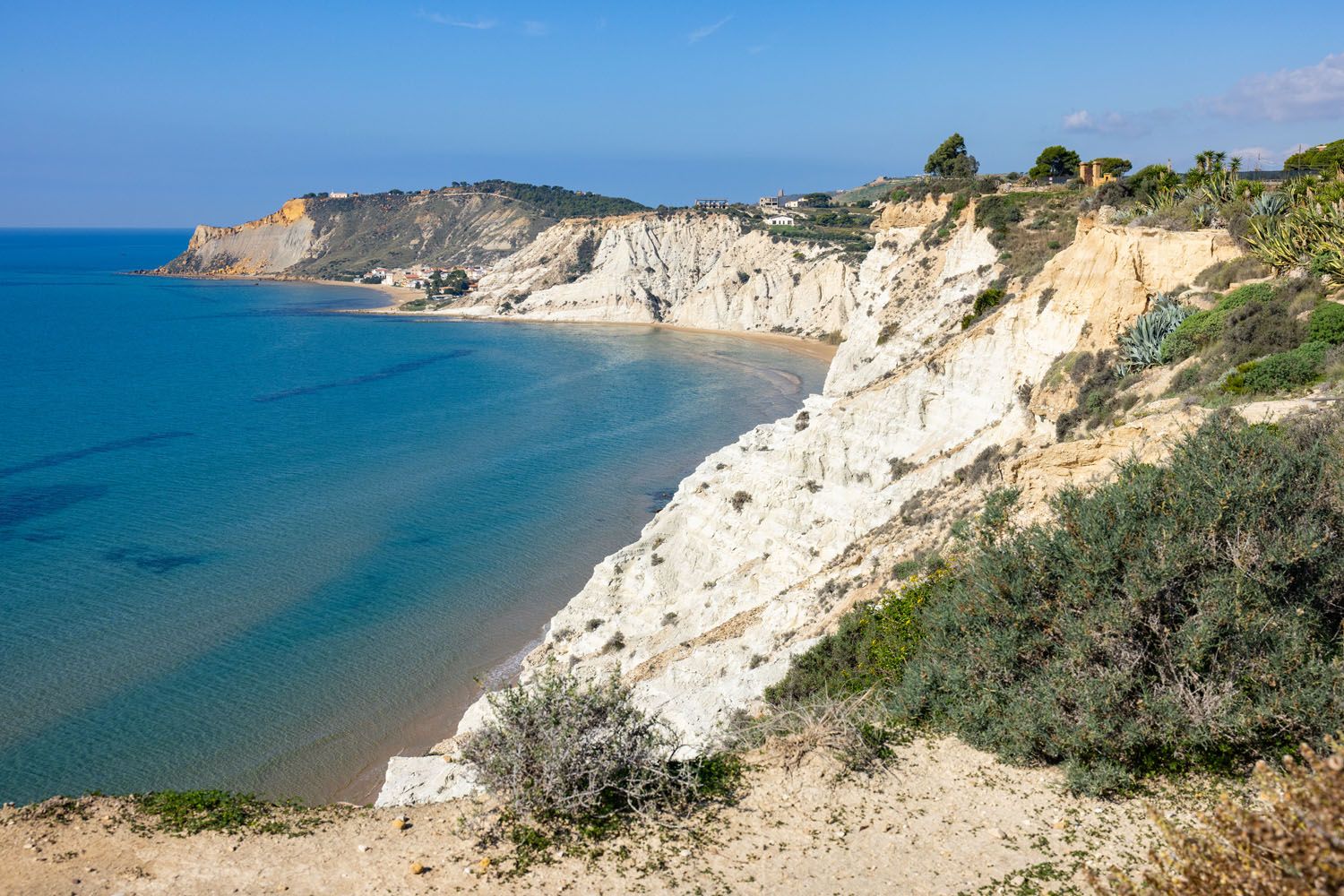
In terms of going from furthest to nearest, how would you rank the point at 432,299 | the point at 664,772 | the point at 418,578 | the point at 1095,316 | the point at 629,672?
the point at 432,299 < the point at 418,578 < the point at 1095,316 < the point at 629,672 < the point at 664,772

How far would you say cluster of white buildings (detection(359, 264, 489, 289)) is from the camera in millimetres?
124500

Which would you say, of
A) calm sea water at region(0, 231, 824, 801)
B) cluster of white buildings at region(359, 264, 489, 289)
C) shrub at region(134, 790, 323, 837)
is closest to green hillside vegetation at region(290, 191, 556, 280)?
cluster of white buildings at region(359, 264, 489, 289)

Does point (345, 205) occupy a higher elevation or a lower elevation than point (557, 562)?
higher

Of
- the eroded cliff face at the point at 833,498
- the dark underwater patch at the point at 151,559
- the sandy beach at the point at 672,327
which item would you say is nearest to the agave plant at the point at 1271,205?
the eroded cliff face at the point at 833,498

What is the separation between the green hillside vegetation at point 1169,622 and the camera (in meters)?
8.16

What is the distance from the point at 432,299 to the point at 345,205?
71521 mm

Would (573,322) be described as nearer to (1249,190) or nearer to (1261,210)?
(1249,190)

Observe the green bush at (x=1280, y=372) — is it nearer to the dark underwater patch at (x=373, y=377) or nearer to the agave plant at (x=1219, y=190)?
the agave plant at (x=1219, y=190)

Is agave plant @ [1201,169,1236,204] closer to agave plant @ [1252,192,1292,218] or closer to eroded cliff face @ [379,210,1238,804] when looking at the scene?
agave plant @ [1252,192,1292,218]

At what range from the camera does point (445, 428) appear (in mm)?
47562

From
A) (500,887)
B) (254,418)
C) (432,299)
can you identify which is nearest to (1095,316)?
(500,887)

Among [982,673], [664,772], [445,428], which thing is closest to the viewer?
[664,772]

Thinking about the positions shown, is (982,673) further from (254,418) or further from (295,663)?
(254,418)

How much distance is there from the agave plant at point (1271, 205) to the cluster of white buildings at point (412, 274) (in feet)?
355
